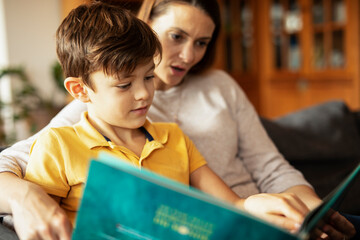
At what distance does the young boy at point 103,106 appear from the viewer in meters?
0.85

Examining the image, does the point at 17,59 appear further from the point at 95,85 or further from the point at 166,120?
the point at 95,85

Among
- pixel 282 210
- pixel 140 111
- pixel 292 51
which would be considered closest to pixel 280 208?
pixel 282 210

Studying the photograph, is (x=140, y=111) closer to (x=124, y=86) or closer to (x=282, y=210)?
(x=124, y=86)

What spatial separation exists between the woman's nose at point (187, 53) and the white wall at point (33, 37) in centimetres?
360

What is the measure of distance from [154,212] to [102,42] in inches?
16.9

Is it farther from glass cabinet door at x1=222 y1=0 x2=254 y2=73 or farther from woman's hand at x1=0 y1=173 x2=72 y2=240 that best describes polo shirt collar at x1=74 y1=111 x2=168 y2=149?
glass cabinet door at x1=222 y1=0 x2=254 y2=73

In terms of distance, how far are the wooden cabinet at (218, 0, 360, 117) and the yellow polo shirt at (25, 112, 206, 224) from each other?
12.5 feet

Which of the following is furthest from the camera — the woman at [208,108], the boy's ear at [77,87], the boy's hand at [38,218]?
the woman at [208,108]

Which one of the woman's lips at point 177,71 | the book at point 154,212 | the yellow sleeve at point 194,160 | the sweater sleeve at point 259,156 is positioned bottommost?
the sweater sleeve at point 259,156

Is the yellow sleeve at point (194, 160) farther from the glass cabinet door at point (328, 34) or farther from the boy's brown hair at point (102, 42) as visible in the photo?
the glass cabinet door at point (328, 34)

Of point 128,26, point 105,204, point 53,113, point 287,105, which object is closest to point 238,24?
point 287,105

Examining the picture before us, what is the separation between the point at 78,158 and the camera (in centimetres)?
86

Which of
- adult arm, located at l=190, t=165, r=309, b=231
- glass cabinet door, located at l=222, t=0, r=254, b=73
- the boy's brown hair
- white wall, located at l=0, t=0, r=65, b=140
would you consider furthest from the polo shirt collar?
glass cabinet door, located at l=222, t=0, r=254, b=73

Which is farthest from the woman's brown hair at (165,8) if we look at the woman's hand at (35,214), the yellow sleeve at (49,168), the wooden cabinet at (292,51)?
the wooden cabinet at (292,51)
